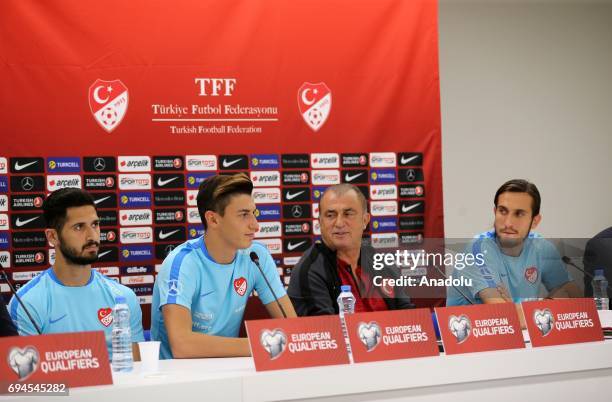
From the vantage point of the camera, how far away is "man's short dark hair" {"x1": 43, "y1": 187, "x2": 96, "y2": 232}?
272 cm

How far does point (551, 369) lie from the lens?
2.05m

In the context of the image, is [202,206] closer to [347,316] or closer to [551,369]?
[347,316]

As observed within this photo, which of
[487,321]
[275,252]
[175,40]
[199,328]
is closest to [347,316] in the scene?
[487,321]

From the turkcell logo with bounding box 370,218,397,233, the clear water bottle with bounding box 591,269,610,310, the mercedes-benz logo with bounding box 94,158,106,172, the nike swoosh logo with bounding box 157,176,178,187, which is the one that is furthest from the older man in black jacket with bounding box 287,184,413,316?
the mercedes-benz logo with bounding box 94,158,106,172

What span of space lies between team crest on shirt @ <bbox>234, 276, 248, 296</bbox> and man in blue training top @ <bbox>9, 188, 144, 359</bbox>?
1.24 ft

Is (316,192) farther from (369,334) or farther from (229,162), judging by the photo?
(369,334)

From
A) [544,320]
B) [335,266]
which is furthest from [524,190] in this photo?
[544,320]

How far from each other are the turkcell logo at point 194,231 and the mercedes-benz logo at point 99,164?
1.63 ft

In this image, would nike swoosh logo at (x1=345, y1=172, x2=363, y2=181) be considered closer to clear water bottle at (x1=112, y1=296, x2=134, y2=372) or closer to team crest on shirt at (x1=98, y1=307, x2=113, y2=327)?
team crest on shirt at (x1=98, y1=307, x2=113, y2=327)

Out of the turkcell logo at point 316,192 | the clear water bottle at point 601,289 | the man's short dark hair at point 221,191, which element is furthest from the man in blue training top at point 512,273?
the turkcell logo at point 316,192

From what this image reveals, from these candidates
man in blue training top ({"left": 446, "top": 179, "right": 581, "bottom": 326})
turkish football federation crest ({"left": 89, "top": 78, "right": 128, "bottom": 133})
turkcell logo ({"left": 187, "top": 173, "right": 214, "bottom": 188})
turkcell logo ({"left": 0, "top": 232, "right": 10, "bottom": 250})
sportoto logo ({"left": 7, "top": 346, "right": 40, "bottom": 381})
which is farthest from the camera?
turkcell logo ({"left": 187, "top": 173, "right": 214, "bottom": 188})

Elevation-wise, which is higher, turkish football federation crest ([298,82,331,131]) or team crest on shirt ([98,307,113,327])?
turkish football federation crest ([298,82,331,131])

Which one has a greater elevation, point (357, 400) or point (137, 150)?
point (137, 150)

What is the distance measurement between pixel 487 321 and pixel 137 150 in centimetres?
205
